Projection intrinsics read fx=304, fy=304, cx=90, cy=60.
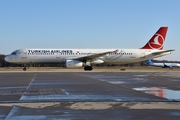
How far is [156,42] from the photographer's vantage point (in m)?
47.3

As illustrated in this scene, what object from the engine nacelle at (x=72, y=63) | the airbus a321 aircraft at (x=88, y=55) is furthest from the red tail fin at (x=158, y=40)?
the engine nacelle at (x=72, y=63)

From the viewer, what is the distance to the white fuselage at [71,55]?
4350 cm

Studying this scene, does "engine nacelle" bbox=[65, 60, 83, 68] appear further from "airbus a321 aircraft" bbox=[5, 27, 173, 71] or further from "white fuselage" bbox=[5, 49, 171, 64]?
"white fuselage" bbox=[5, 49, 171, 64]

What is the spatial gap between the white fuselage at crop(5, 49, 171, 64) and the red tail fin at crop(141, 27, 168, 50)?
47.1 inches

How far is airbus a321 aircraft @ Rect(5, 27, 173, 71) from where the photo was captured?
143 feet

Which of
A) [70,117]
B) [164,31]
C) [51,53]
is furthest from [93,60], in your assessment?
[70,117]

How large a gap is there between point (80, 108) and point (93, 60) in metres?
36.5

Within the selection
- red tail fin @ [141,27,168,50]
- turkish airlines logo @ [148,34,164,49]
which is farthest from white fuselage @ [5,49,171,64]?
turkish airlines logo @ [148,34,164,49]

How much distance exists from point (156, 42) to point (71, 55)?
13.6m

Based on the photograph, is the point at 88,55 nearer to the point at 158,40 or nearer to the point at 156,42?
the point at 156,42

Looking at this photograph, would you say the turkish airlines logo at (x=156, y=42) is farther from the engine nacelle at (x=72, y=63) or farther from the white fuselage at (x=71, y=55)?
the engine nacelle at (x=72, y=63)

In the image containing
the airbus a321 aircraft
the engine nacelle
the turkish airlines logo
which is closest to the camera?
the engine nacelle

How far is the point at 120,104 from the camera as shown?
9203 millimetres

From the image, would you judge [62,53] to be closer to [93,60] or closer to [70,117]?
[93,60]
